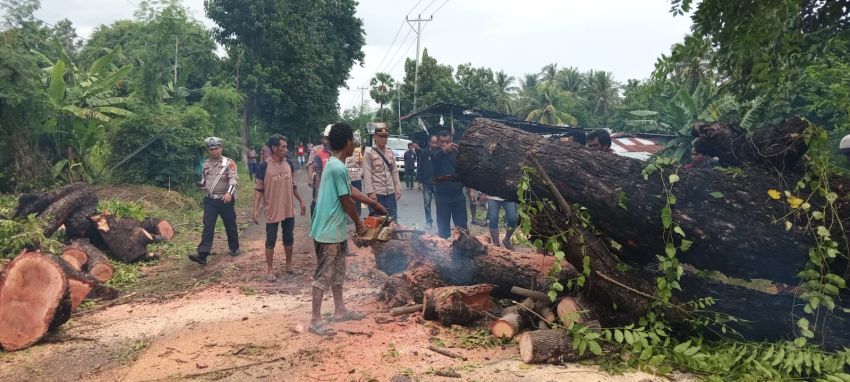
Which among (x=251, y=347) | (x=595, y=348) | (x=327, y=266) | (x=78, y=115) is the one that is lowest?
(x=251, y=347)

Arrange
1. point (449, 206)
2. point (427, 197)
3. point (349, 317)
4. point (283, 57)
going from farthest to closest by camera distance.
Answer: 1. point (283, 57)
2. point (427, 197)
3. point (449, 206)
4. point (349, 317)

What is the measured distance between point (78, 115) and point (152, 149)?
1.88 metres

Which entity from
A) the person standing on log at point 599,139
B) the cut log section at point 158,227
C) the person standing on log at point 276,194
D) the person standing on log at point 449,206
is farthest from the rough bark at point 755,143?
the cut log section at point 158,227

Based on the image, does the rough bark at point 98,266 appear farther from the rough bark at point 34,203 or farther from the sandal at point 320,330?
the sandal at point 320,330

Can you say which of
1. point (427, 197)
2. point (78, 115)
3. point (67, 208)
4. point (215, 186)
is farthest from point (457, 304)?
point (78, 115)

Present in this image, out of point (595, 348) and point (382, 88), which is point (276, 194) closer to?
point (595, 348)

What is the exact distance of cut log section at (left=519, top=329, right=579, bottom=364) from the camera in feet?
14.0

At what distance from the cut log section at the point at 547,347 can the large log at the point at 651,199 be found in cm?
104

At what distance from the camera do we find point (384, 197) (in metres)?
8.65

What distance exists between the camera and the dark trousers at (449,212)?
8664 millimetres

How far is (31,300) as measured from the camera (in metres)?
5.24

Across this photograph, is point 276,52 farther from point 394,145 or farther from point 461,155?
point 461,155

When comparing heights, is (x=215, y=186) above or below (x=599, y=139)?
below

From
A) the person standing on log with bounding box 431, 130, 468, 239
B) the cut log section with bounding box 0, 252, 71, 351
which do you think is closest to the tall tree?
the person standing on log with bounding box 431, 130, 468, 239
